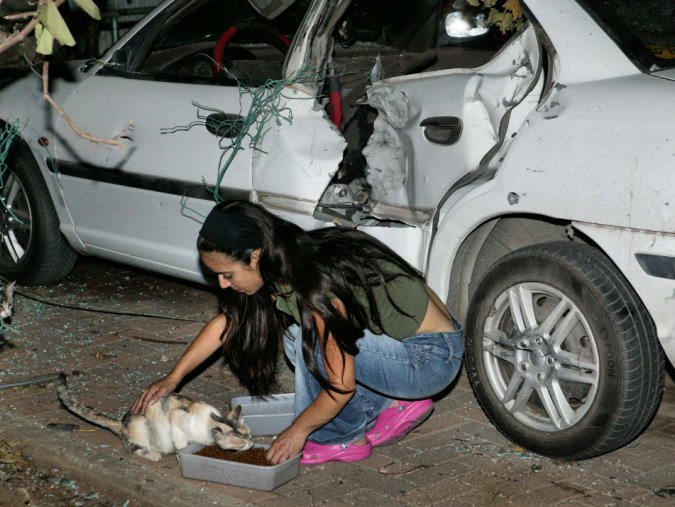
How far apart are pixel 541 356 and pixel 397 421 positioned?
2.08 ft

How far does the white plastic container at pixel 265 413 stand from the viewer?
4020 millimetres

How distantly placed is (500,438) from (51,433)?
74.4 inches

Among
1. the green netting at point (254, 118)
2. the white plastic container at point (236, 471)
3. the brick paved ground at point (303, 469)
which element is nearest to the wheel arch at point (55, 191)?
the brick paved ground at point (303, 469)

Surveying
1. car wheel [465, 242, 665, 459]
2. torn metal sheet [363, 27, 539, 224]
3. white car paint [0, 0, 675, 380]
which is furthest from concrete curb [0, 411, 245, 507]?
torn metal sheet [363, 27, 539, 224]

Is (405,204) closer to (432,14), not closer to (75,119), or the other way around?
(432,14)

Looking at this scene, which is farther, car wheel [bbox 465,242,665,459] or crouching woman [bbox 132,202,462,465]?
car wheel [bbox 465,242,665,459]

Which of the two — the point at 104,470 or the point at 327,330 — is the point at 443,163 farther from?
the point at 104,470

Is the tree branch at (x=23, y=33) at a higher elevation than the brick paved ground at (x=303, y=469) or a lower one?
higher

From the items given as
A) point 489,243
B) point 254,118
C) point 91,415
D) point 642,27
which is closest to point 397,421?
point 489,243

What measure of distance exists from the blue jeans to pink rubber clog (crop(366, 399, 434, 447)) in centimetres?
11

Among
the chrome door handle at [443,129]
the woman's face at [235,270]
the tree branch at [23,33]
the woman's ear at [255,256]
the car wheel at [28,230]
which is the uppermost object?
the tree branch at [23,33]

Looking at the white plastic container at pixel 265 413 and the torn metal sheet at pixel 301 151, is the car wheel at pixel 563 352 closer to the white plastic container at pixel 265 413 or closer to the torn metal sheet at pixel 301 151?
the white plastic container at pixel 265 413

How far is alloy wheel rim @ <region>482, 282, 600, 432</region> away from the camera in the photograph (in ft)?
12.1

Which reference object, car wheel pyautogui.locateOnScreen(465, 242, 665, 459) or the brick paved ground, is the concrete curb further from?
car wheel pyautogui.locateOnScreen(465, 242, 665, 459)
